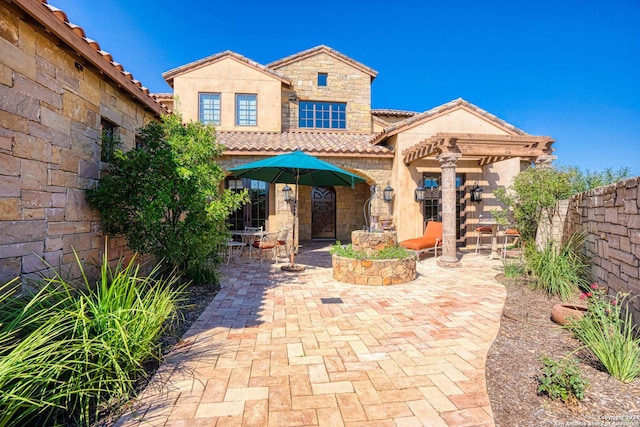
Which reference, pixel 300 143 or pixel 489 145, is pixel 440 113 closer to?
pixel 489 145

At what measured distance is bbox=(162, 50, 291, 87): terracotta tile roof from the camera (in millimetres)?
12227

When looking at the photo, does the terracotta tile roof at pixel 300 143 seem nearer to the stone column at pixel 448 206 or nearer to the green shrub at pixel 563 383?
the stone column at pixel 448 206

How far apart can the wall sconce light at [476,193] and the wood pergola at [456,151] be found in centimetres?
229

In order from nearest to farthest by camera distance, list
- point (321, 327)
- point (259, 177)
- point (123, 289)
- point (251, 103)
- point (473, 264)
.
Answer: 1. point (123, 289)
2. point (321, 327)
3. point (259, 177)
4. point (473, 264)
5. point (251, 103)

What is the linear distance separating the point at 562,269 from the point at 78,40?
25.7ft

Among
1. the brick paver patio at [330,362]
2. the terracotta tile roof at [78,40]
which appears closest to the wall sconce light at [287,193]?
the brick paver patio at [330,362]

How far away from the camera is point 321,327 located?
157 inches

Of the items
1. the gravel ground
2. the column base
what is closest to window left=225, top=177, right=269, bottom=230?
the column base

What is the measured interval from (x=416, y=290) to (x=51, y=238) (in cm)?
551

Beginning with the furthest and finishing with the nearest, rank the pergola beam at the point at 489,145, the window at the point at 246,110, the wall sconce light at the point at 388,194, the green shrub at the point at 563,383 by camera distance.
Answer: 1. the window at the point at 246,110
2. the wall sconce light at the point at 388,194
3. the pergola beam at the point at 489,145
4. the green shrub at the point at 563,383

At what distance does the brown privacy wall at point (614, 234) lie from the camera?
3518 mm

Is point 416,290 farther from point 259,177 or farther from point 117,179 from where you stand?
point 117,179

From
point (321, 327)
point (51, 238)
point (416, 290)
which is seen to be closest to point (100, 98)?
point (51, 238)

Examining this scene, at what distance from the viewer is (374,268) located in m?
6.20
